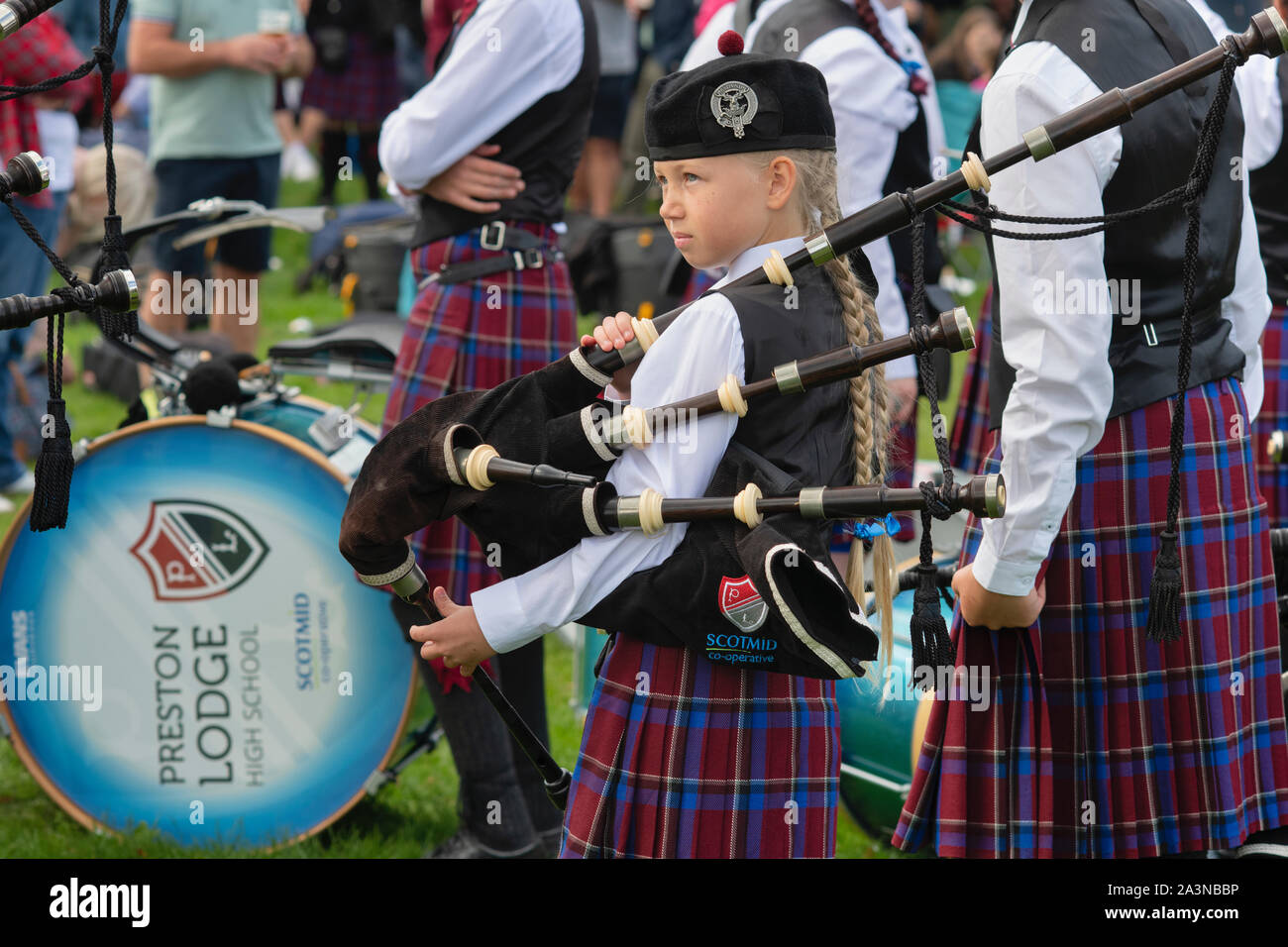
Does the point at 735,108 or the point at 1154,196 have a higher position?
the point at 735,108

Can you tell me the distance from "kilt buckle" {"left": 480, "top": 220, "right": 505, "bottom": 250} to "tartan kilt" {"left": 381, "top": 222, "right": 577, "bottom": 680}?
0.05 feet

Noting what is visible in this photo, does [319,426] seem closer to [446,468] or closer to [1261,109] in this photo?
[446,468]

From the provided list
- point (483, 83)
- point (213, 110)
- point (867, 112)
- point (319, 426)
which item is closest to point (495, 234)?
point (483, 83)

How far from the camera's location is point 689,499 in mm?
2098

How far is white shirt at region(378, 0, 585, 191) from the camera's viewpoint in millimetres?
3234

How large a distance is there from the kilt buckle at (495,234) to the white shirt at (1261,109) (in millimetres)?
1678

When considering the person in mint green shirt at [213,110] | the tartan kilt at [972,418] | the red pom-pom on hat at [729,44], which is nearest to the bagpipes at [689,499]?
the red pom-pom on hat at [729,44]

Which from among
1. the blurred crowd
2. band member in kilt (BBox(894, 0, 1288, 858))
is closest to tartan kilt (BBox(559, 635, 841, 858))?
band member in kilt (BBox(894, 0, 1288, 858))

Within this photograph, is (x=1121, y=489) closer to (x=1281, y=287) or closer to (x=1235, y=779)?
(x=1235, y=779)

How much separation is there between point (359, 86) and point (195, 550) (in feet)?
22.0

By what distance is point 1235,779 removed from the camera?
Answer: 2.43m

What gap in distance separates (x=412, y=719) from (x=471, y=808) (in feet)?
0.89

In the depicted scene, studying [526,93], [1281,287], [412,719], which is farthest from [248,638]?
[1281,287]

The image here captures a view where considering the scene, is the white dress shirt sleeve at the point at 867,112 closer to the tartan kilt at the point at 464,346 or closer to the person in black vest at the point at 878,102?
the person in black vest at the point at 878,102
